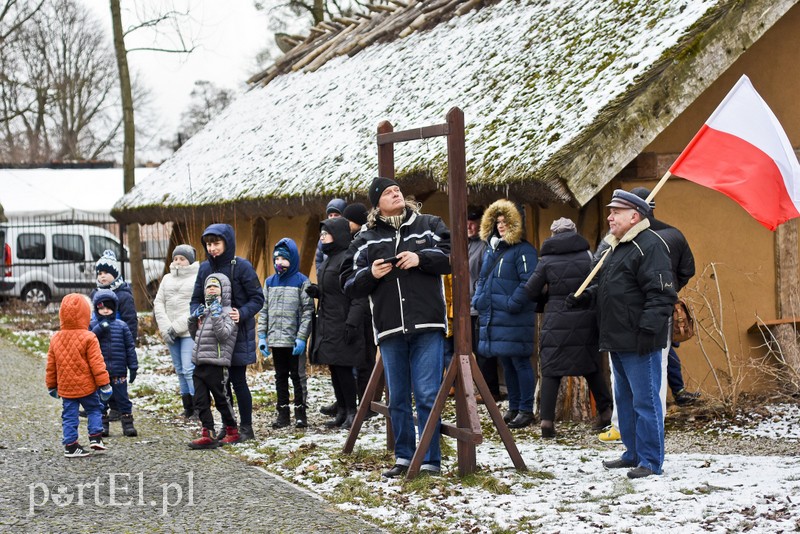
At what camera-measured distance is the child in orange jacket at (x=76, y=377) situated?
7.68 m

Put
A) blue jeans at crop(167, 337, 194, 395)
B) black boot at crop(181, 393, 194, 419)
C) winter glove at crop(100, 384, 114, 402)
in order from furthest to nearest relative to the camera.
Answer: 1. black boot at crop(181, 393, 194, 419)
2. blue jeans at crop(167, 337, 194, 395)
3. winter glove at crop(100, 384, 114, 402)

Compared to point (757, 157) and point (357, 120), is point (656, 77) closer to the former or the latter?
point (757, 157)

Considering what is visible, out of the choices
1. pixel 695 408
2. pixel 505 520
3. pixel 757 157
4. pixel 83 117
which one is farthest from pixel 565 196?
pixel 83 117

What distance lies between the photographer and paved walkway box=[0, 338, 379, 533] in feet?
18.7

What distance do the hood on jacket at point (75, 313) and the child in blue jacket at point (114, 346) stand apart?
2.14 ft

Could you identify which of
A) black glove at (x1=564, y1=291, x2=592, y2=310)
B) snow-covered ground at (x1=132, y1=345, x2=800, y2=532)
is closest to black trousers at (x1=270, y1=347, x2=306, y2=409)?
snow-covered ground at (x1=132, y1=345, x2=800, y2=532)

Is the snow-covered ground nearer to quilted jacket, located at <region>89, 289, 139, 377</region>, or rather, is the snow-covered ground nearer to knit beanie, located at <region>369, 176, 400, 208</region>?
quilted jacket, located at <region>89, 289, 139, 377</region>

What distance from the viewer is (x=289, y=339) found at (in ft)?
28.1

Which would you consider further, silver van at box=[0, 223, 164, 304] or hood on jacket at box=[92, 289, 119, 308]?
silver van at box=[0, 223, 164, 304]

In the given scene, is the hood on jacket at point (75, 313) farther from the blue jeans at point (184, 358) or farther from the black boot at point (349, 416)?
the black boot at point (349, 416)

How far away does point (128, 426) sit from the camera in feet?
28.4

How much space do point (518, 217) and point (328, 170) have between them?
3.79m

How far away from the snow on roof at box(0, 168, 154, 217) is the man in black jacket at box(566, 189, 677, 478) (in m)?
25.0

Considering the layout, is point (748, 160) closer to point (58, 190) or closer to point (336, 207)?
point (336, 207)
